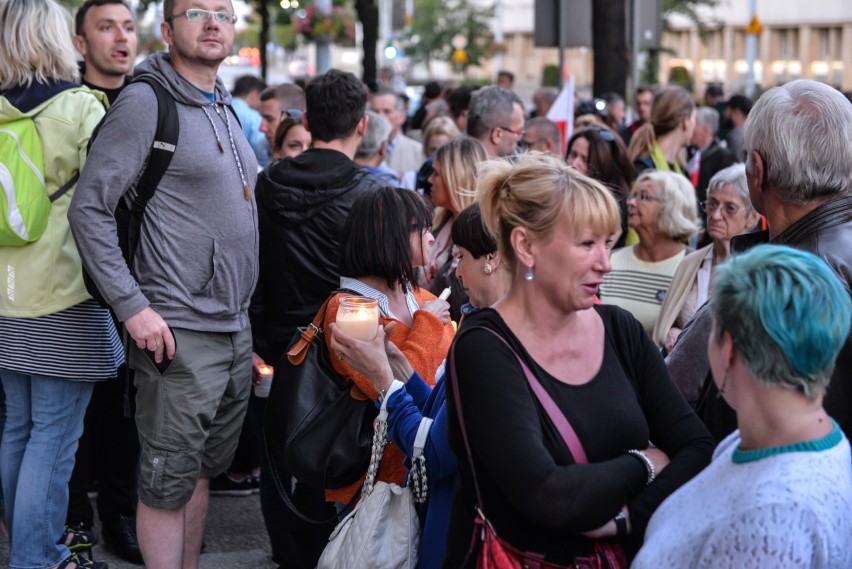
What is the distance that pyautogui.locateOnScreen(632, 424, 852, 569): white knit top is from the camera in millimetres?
2156

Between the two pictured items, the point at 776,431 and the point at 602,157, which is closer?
the point at 776,431

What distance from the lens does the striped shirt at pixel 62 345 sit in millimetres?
4527

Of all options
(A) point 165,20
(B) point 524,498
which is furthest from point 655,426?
(A) point 165,20

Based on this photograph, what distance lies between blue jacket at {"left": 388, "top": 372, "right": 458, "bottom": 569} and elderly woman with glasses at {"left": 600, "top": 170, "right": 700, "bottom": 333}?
9.16ft

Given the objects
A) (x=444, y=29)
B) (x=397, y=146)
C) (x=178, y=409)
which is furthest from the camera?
(x=444, y=29)

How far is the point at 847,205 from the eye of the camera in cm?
295

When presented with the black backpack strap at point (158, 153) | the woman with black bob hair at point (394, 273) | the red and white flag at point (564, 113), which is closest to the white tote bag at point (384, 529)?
the woman with black bob hair at point (394, 273)

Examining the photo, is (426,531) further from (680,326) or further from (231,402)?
(680,326)

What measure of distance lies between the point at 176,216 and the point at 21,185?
73cm

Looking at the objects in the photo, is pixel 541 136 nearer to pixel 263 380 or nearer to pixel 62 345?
pixel 263 380

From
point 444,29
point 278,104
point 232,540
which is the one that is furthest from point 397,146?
point 444,29

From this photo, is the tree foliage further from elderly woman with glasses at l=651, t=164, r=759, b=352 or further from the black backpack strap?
the black backpack strap

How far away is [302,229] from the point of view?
4.97 m

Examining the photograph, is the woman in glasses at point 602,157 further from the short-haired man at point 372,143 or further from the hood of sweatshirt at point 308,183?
the hood of sweatshirt at point 308,183
